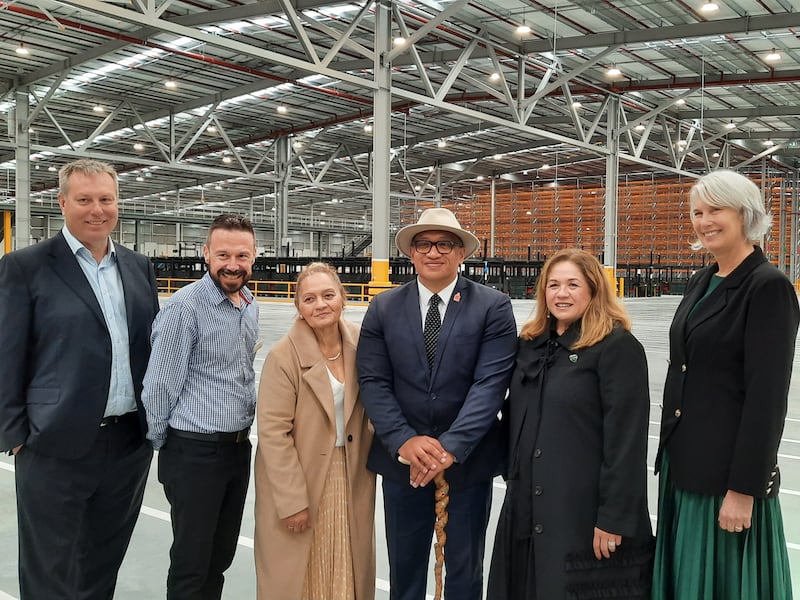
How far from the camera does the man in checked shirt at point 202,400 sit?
266cm

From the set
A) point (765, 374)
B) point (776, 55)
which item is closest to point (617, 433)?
point (765, 374)


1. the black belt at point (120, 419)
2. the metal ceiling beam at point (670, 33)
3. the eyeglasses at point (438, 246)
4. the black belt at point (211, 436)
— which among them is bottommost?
the black belt at point (211, 436)

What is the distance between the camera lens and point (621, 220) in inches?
1548

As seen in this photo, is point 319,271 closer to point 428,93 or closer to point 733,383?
point 733,383

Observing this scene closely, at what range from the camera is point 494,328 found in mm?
2684

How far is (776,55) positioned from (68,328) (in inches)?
779

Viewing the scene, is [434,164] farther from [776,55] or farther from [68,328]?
[68,328]

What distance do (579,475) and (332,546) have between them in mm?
1045

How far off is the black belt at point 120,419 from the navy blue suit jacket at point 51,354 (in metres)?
0.09

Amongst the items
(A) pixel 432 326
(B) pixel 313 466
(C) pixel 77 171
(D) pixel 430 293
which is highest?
(C) pixel 77 171

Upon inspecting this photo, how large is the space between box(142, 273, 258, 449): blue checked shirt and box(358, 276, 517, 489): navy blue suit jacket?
524mm

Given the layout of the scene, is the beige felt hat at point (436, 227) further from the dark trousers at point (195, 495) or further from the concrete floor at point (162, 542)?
the concrete floor at point (162, 542)

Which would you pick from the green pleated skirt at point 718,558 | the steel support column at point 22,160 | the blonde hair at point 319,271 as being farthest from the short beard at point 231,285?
the steel support column at point 22,160

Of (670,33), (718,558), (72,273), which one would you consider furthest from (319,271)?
(670,33)
